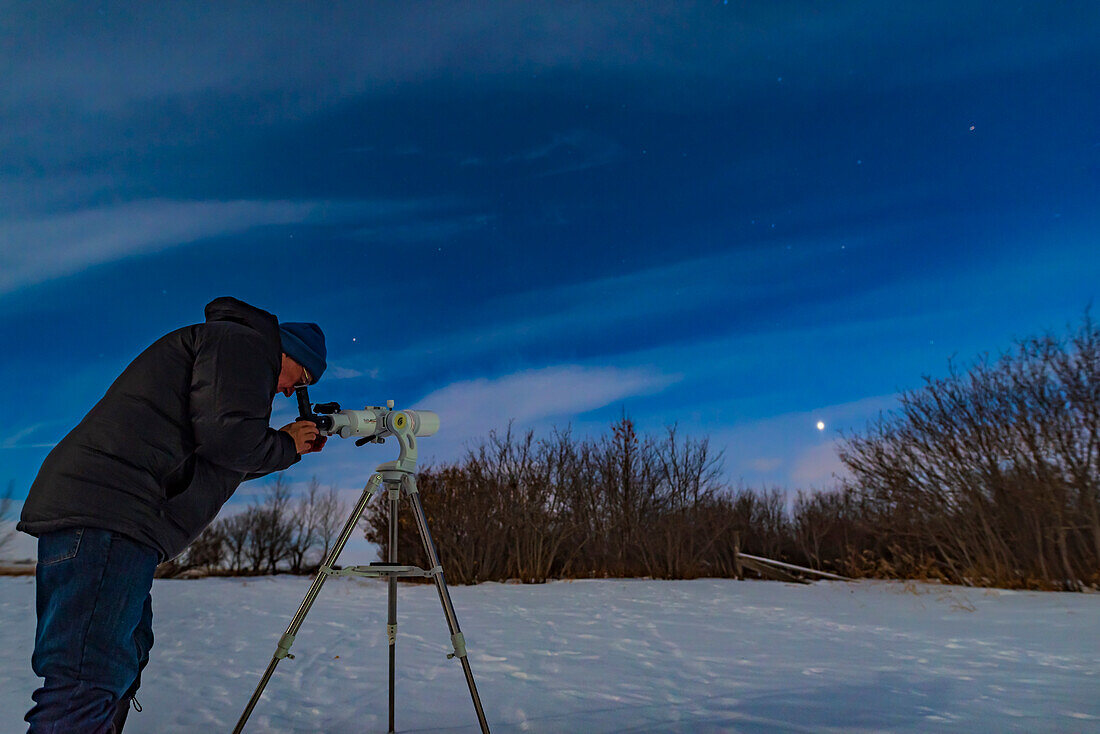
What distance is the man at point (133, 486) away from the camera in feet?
5.77

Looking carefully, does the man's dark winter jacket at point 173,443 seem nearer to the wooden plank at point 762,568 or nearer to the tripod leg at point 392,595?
the tripod leg at point 392,595

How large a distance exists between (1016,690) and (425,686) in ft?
10.8

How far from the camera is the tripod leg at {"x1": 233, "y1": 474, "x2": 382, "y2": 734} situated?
2.33 metres

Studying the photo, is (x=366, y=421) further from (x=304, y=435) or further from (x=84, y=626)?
(x=84, y=626)

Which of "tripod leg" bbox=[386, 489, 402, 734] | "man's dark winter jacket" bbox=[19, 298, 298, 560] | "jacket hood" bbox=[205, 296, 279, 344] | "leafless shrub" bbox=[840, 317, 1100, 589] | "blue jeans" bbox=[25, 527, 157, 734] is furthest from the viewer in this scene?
"leafless shrub" bbox=[840, 317, 1100, 589]

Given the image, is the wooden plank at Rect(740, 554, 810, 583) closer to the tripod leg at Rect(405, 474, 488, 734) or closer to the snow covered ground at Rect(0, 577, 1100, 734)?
the snow covered ground at Rect(0, 577, 1100, 734)

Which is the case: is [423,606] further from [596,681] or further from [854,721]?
[854,721]

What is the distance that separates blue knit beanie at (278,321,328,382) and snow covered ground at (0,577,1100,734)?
165cm

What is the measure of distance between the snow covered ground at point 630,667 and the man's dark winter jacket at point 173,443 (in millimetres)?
1442

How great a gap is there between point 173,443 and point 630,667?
10.7 feet

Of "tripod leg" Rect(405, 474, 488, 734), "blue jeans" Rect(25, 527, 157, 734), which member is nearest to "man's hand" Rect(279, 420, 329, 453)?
"tripod leg" Rect(405, 474, 488, 734)

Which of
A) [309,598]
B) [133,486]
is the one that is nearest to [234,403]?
[133,486]

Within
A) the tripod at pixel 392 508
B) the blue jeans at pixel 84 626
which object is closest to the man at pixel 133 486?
the blue jeans at pixel 84 626

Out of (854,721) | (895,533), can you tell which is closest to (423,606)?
(854,721)
